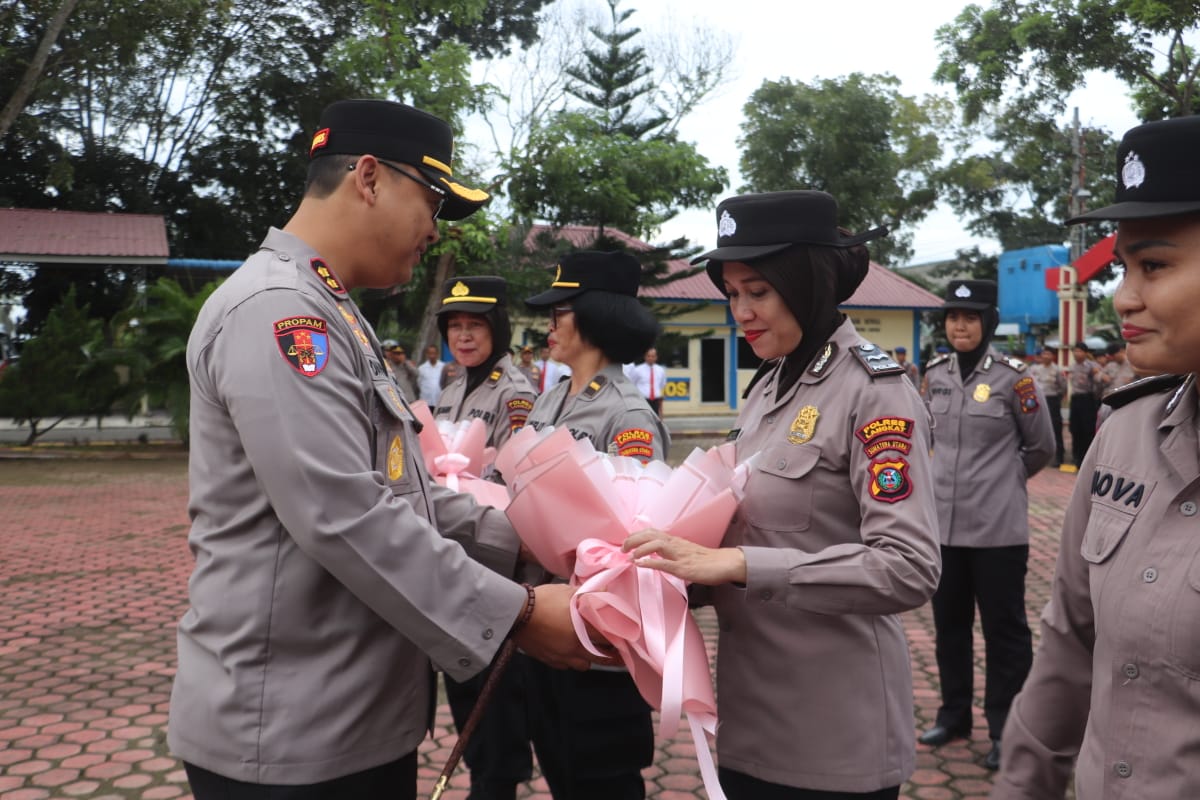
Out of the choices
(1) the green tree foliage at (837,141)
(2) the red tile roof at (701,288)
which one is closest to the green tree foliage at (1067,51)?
(2) the red tile roof at (701,288)

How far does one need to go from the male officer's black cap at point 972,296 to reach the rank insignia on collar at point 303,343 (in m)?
3.60

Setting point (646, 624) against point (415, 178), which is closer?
point (646, 624)

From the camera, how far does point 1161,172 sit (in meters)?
1.42

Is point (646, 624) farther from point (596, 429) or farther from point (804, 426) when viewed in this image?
point (596, 429)

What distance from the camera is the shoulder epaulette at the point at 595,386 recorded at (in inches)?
132

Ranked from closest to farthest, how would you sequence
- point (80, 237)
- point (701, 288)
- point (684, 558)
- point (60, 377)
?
1. point (684, 558)
2. point (60, 377)
3. point (80, 237)
4. point (701, 288)

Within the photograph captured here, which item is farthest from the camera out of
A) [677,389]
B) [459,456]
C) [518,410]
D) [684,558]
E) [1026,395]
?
[677,389]

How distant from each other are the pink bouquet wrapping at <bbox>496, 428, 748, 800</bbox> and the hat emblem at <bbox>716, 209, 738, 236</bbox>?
1.58 feet

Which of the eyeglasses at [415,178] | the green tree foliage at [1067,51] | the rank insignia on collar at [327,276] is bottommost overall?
the rank insignia on collar at [327,276]

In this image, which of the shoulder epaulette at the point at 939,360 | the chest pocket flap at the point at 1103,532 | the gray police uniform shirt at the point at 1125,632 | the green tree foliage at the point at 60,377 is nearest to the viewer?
the gray police uniform shirt at the point at 1125,632

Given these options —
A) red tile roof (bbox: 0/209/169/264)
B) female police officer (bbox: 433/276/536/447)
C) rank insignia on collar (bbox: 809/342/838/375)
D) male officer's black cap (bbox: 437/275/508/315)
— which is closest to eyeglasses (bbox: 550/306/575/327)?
female police officer (bbox: 433/276/536/447)

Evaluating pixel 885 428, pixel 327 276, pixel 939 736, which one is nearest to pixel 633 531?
pixel 885 428

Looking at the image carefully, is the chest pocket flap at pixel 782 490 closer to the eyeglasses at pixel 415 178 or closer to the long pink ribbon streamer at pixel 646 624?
the long pink ribbon streamer at pixel 646 624

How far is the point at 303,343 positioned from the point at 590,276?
1.77 metres
